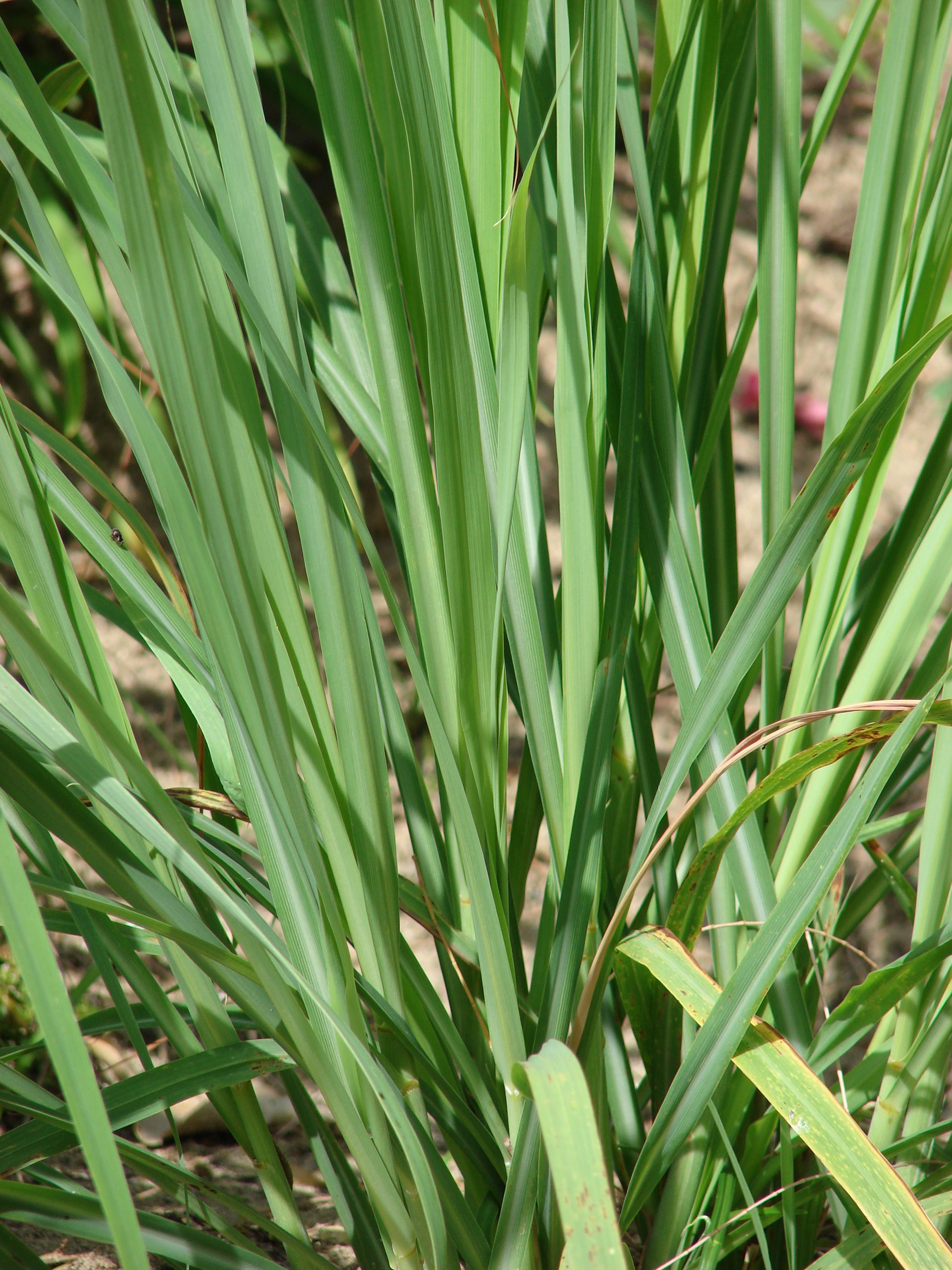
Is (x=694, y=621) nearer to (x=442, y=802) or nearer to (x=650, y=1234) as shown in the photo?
(x=442, y=802)

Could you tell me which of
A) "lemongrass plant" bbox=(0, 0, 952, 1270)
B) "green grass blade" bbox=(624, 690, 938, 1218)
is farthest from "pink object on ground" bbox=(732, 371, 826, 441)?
"green grass blade" bbox=(624, 690, 938, 1218)

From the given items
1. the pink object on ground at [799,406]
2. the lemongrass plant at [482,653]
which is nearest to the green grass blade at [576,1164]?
the lemongrass plant at [482,653]

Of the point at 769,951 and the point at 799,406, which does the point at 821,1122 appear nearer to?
the point at 769,951

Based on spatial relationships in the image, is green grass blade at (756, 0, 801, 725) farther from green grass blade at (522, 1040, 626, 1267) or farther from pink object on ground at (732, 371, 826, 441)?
pink object on ground at (732, 371, 826, 441)

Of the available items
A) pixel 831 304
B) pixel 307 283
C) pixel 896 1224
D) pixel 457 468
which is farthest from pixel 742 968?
pixel 831 304

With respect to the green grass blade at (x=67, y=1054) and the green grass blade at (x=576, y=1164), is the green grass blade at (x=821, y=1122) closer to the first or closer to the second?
the green grass blade at (x=576, y=1164)
